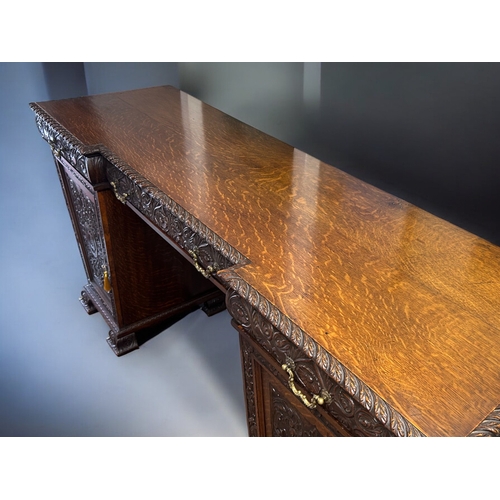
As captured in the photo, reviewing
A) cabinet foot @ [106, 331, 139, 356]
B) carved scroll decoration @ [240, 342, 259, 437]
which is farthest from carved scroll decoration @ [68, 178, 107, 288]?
carved scroll decoration @ [240, 342, 259, 437]

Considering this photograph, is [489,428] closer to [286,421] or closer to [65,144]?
[286,421]

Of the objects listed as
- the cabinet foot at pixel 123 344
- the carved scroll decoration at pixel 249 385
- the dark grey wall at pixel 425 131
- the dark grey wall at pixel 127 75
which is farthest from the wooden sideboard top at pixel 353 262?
the dark grey wall at pixel 127 75

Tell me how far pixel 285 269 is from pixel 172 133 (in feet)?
3.55

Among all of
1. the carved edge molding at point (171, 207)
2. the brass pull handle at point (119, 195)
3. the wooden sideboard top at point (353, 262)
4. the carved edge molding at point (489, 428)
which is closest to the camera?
the carved edge molding at point (489, 428)

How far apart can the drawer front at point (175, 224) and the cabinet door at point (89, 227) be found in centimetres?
30

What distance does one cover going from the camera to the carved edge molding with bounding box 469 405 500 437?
84 cm

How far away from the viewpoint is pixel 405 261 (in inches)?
50.3

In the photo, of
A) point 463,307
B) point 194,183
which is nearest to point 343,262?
point 463,307

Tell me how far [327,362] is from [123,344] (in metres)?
1.62

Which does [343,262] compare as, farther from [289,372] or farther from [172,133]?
[172,133]

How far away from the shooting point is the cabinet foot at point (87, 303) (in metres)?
2.68

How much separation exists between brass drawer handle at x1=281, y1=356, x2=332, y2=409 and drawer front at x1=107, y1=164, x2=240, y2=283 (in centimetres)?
30

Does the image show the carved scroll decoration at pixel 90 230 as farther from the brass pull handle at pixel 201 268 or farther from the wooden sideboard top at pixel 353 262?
the brass pull handle at pixel 201 268

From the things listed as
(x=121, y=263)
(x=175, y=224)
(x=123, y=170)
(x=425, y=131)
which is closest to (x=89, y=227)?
(x=121, y=263)
